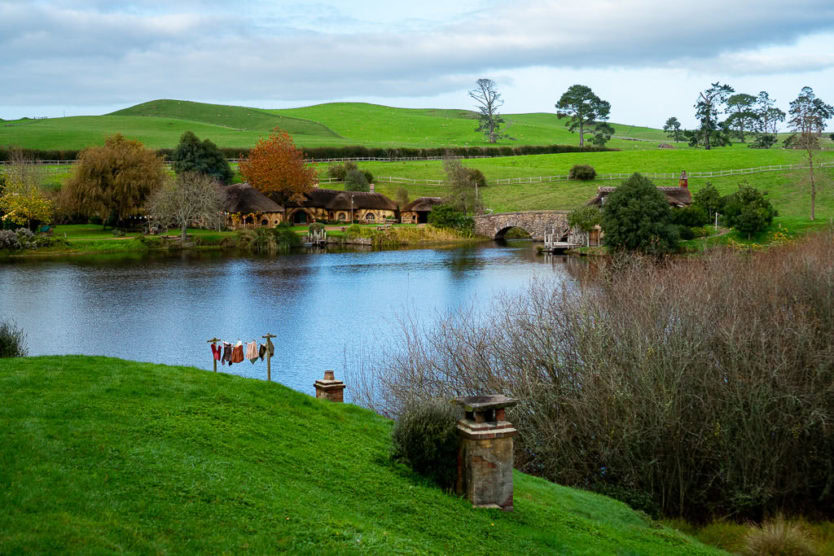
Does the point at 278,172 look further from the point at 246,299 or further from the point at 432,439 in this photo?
the point at 432,439

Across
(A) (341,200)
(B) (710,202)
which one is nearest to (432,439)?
(B) (710,202)

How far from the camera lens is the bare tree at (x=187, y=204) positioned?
6812 centimetres

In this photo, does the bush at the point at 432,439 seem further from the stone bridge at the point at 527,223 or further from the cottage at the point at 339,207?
the cottage at the point at 339,207

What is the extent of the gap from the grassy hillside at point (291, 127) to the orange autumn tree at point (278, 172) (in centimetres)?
3467

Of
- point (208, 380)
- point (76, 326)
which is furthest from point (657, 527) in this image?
point (76, 326)

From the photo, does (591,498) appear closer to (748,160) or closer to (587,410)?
(587,410)

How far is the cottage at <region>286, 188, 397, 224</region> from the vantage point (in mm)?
85000

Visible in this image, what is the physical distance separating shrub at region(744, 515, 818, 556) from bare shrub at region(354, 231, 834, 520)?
259 cm

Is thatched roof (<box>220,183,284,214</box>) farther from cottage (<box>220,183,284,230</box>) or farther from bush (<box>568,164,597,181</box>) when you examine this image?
bush (<box>568,164,597,181</box>)

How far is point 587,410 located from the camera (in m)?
18.2

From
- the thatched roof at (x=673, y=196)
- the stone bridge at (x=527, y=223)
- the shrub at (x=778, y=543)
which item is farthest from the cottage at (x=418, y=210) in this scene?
the shrub at (x=778, y=543)

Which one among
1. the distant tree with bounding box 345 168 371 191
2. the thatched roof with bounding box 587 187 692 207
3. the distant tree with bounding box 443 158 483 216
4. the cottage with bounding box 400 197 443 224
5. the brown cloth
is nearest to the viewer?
the brown cloth

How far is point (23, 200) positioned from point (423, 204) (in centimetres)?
4143

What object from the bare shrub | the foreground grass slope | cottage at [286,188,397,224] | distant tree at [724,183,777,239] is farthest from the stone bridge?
the foreground grass slope
